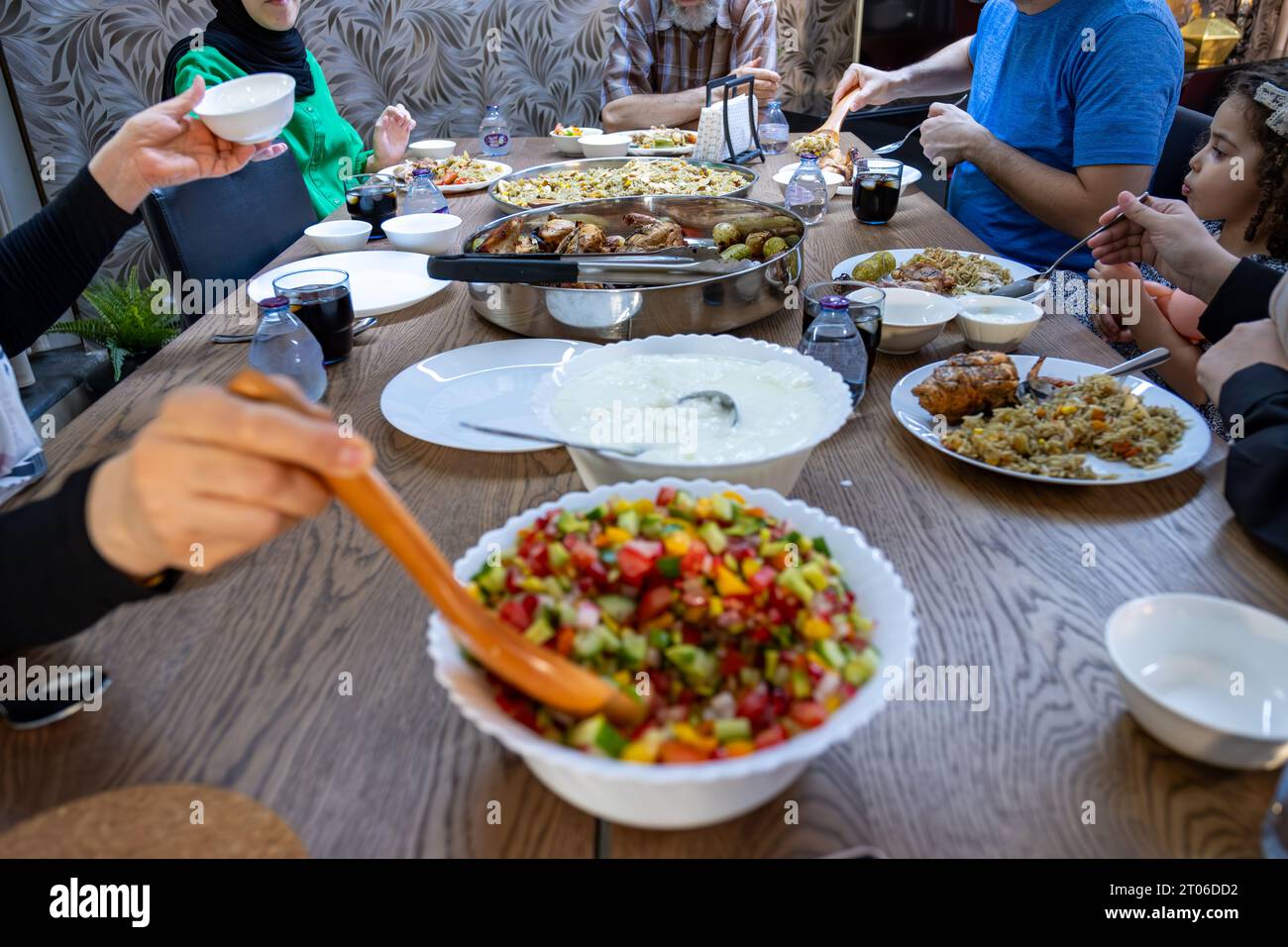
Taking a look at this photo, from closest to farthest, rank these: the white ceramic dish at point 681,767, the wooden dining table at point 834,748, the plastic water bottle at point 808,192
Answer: the white ceramic dish at point 681,767 → the wooden dining table at point 834,748 → the plastic water bottle at point 808,192

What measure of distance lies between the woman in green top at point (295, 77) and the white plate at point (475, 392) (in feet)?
5.04

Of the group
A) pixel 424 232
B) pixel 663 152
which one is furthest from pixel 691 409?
pixel 663 152

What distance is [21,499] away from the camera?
1123 millimetres

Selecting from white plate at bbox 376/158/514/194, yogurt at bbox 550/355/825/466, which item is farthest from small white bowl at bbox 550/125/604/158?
yogurt at bbox 550/355/825/466

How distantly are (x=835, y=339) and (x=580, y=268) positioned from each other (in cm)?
45

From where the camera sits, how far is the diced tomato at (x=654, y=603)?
71 centimetres

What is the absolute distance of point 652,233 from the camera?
67.9 inches

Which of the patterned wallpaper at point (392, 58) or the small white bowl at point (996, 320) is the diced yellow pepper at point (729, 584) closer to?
the small white bowl at point (996, 320)

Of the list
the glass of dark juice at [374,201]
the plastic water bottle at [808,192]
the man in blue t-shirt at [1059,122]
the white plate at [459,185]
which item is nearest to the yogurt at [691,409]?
the plastic water bottle at [808,192]

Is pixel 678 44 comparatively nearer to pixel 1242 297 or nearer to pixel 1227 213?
pixel 1227 213

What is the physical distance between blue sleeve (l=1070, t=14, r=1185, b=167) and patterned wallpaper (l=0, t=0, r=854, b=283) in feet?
10.7

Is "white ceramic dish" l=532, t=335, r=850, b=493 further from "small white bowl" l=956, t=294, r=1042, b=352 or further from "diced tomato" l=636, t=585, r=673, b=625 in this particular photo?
"small white bowl" l=956, t=294, r=1042, b=352
